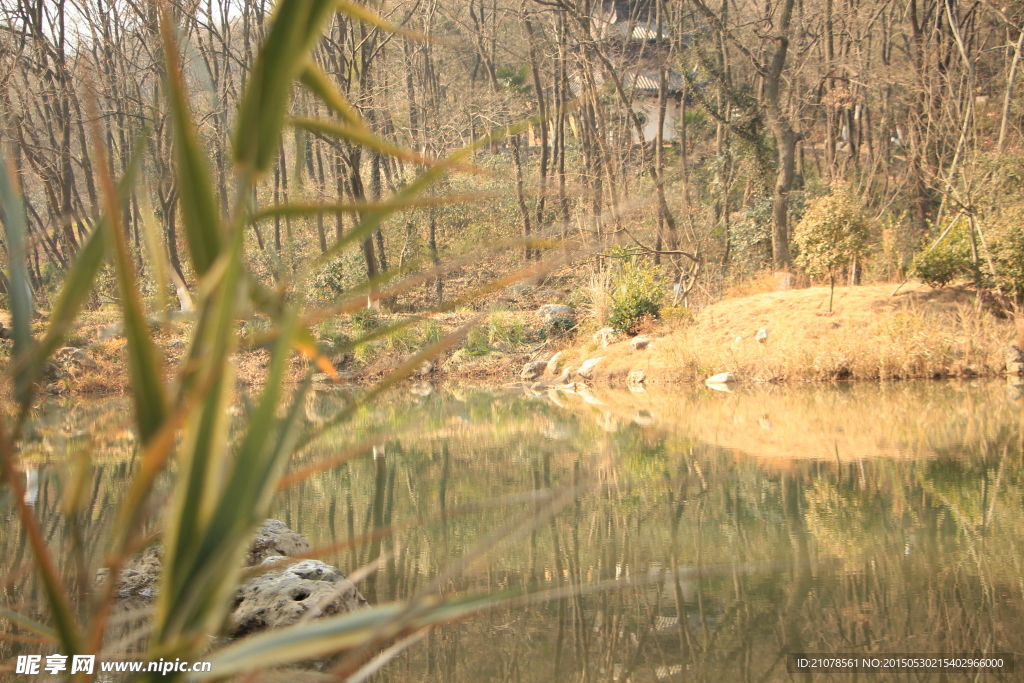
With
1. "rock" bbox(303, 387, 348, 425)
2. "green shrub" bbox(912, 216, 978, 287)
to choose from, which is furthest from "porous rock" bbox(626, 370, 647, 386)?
"rock" bbox(303, 387, 348, 425)

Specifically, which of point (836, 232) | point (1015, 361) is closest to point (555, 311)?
point (836, 232)

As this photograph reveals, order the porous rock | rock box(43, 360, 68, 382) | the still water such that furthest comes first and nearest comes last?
rock box(43, 360, 68, 382) → the porous rock → the still water

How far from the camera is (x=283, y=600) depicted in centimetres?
411

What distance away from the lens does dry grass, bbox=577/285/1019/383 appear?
12.9 metres

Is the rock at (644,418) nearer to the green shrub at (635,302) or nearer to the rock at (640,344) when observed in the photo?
the rock at (640,344)

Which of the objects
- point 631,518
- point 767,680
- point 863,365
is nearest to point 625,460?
point 631,518

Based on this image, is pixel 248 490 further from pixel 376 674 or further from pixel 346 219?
pixel 346 219

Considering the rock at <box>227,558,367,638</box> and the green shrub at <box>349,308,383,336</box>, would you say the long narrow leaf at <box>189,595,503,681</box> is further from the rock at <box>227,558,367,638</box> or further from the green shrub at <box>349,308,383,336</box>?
the green shrub at <box>349,308,383,336</box>

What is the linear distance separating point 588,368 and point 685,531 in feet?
35.4

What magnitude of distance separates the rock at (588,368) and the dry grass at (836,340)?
0.57 feet

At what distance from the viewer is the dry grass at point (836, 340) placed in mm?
12859

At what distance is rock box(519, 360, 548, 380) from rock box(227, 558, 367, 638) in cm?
1299

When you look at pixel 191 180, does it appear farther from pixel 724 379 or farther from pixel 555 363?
pixel 555 363

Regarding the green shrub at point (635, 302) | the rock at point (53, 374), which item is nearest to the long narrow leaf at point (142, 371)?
the green shrub at point (635, 302)
